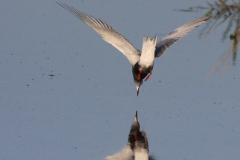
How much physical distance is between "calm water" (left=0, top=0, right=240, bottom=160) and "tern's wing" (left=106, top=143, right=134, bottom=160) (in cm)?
7

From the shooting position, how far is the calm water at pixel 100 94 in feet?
19.2

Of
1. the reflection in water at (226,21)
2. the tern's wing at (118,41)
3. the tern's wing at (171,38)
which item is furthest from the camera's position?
the reflection in water at (226,21)

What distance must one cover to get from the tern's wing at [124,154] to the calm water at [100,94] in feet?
0.21

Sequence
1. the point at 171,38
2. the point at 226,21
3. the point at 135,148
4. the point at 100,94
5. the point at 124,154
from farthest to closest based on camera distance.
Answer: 1. the point at 226,21
2. the point at 171,38
3. the point at 100,94
4. the point at 135,148
5. the point at 124,154

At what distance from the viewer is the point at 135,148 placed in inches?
231

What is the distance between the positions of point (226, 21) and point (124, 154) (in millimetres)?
7138

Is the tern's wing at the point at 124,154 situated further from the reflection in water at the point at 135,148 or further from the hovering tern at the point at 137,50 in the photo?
the hovering tern at the point at 137,50

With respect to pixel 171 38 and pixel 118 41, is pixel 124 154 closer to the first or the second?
pixel 118 41

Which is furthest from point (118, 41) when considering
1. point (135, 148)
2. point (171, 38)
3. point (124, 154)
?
point (124, 154)

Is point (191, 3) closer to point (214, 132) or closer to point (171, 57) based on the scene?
point (171, 57)

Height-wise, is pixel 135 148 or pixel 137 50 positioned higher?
pixel 137 50

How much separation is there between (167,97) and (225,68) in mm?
1830

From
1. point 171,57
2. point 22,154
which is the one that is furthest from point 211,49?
point 22,154

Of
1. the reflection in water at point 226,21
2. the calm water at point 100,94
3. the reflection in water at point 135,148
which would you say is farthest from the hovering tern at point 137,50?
the reflection in water at point 226,21
